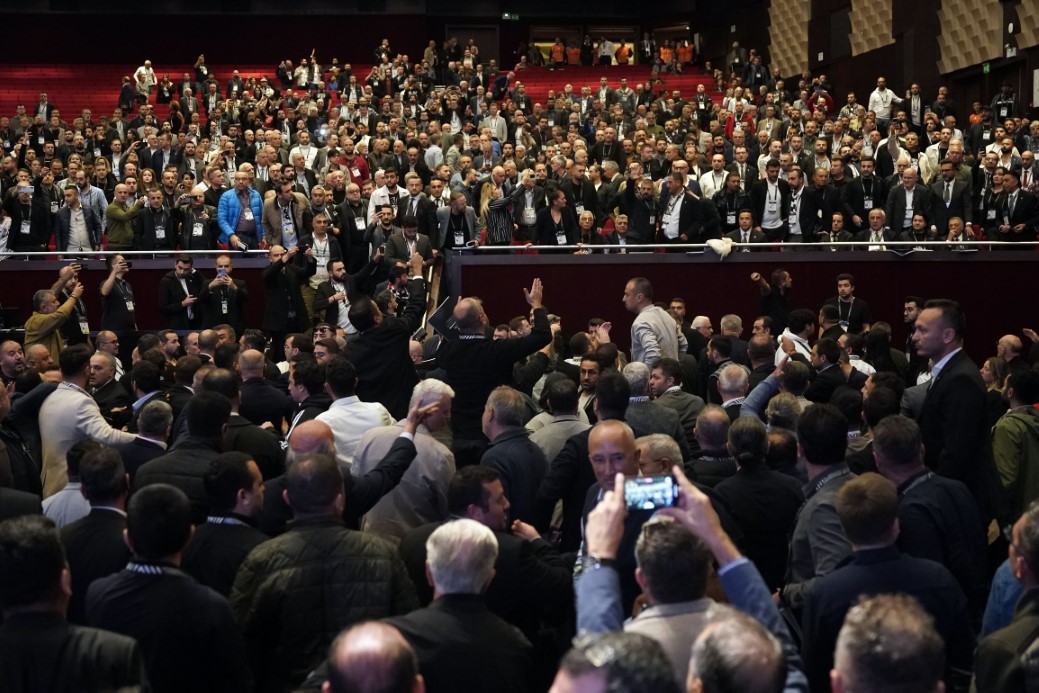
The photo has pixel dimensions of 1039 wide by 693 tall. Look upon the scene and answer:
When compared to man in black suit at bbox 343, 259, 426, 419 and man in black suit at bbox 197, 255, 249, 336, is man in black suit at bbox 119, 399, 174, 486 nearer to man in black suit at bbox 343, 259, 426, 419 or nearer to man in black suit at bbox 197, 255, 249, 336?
man in black suit at bbox 343, 259, 426, 419

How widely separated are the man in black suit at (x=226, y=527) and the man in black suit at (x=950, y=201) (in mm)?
11450

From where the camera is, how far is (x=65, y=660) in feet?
10.2

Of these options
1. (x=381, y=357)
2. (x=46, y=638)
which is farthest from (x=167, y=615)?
(x=381, y=357)

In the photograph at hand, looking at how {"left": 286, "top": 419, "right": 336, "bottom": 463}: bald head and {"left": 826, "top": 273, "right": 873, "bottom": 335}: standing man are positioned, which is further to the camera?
{"left": 826, "top": 273, "right": 873, "bottom": 335}: standing man

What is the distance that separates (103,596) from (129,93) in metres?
22.2

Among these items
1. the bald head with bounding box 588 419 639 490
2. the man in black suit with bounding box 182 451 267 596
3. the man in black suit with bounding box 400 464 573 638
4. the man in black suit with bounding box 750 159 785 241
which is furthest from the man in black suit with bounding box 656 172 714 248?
the man in black suit with bounding box 182 451 267 596

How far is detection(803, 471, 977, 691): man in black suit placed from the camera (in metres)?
3.66

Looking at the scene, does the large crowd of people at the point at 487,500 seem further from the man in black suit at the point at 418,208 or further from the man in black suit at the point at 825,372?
the man in black suit at the point at 418,208

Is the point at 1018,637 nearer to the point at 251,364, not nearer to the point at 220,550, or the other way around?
the point at 220,550

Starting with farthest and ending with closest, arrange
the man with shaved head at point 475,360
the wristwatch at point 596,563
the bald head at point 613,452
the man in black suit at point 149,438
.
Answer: the man with shaved head at point 475,360 → the man in black suit at point 149,438 → the bald head at point 613,452 → the wristwatch at point 596,563

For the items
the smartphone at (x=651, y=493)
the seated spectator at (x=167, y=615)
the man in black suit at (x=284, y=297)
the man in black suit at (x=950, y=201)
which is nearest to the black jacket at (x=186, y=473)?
the seated spectator at (x=167, y=615)

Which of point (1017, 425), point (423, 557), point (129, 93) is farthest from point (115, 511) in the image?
point (129, 93)

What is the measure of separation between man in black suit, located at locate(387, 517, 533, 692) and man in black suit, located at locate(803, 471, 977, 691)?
36.6 inches

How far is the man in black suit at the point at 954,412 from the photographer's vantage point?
541 cm
